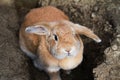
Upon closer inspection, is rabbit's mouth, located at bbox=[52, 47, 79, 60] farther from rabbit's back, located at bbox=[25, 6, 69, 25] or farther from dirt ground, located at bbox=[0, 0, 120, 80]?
rabbit's back, located at bbox=[25, 6, 69, 25]

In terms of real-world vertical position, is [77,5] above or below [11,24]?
above

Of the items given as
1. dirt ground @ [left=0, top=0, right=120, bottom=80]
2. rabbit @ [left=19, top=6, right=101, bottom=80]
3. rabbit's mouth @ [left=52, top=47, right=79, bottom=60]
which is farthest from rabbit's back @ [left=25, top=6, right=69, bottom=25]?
rabbit's mouth @ [left=52, top=47, right=79, bottom=60]

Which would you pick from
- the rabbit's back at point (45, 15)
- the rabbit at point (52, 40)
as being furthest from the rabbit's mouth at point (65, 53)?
the rabbit's back at point (45, 15)

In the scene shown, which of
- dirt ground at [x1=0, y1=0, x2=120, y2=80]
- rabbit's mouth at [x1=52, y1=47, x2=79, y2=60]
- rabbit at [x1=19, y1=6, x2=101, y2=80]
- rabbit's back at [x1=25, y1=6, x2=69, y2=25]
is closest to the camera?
rabbit's mouth at [x1=52, y1=47, x2=79, y2=60]

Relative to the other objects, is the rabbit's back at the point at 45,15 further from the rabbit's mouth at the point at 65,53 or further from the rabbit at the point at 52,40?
the rabbit's mouth at the point at 65,53

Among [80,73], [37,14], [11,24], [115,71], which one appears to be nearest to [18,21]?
[11,24]

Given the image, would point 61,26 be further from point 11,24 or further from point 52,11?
point 11,24
